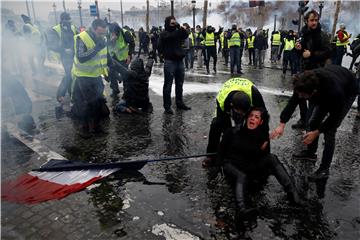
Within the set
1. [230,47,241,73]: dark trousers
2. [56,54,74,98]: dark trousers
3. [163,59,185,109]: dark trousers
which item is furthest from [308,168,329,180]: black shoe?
[230,47,241,73]: dark trousers

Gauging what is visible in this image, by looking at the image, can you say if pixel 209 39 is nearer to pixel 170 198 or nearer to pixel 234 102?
pixel 234 102

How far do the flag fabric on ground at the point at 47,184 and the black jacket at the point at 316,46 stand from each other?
363 centimetres

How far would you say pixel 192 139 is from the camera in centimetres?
527

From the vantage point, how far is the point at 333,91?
334 cm

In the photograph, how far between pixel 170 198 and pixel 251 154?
3.32ft

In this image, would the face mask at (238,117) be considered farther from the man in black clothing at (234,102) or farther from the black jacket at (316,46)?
the black jacket at (316,46)

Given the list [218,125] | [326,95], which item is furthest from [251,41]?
[326,95]

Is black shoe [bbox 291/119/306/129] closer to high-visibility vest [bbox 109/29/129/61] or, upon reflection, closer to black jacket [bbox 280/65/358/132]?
black jacket [bbox 280/65/358/132]

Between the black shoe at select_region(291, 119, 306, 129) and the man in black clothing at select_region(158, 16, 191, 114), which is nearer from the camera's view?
the black shoe at select_region(291, 119, 306, 129)

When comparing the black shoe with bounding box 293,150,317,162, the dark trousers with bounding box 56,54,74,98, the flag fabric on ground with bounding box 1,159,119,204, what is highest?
the dark trousers with bounding box 56,54,74,98

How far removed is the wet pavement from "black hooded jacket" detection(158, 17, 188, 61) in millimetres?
1563

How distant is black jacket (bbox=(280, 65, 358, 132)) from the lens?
336 cm

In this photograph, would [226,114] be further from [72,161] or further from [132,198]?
[72,161]

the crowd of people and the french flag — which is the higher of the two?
the crowd of people
